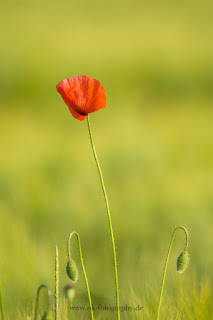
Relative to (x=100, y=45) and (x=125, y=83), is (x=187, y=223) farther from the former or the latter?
(x=100, y=45)

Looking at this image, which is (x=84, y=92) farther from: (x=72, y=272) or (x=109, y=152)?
(x=109, y=152)

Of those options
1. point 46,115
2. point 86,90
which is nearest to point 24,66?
point 46,115

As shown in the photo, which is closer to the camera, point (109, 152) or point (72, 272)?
point (72, 272)

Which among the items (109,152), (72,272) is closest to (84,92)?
(72,272)

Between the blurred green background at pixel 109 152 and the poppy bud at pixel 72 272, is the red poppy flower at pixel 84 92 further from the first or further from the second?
the blurred green background at pixel 109 152

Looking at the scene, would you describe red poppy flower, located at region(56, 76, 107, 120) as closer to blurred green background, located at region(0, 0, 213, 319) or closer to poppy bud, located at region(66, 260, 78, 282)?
poppy bud, located at region(66, 260, 78, 282)
